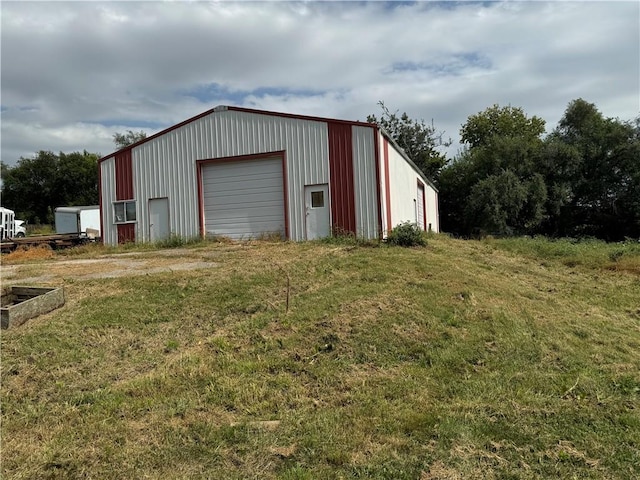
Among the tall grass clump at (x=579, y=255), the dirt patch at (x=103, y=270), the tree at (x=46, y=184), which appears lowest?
the tall grass clump at (x=579, y=255)

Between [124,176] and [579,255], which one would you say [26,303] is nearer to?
[124,176]

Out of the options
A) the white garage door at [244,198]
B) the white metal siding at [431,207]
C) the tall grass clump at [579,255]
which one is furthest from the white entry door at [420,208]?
the white garage door at [244,198]

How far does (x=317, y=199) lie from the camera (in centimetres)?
1453

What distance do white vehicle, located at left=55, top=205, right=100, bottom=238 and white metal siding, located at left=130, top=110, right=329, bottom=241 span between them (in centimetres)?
1281

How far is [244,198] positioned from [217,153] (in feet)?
5.74

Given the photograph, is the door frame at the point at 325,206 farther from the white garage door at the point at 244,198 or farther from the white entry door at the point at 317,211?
the white garage door at the point at 244,198

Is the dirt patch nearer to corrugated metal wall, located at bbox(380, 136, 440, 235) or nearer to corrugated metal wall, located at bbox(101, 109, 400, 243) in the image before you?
corrugated metal wall, located at bbox(101, 109, 400, 243)

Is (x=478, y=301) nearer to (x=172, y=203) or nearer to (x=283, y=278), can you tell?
(x=283, y=278)

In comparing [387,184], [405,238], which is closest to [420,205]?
[387,184]

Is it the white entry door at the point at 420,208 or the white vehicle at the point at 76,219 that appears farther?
the white vehicle at the point at 76,219

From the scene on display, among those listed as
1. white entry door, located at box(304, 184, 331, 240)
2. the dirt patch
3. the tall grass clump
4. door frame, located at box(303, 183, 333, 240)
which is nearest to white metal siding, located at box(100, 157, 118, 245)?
the dirt patch

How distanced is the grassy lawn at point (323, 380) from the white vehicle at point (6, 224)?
2360cm

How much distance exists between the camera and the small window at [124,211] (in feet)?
54.7

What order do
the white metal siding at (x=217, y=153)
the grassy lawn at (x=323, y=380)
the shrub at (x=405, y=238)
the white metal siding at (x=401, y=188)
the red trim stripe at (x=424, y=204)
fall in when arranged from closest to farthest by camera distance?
the grassy lawn at (x=323, y=380) → the shrub at (x=405, y=238) → the white metal siding at (x=217, y=153) → the white metal siding at (x=401, y=188) → the red trim stripe at (x=424, y=204)
